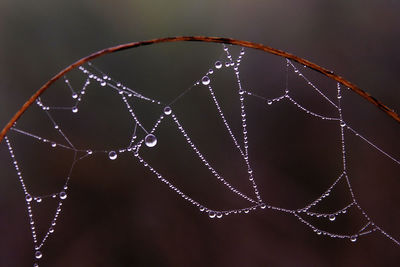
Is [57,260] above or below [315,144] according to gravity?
below

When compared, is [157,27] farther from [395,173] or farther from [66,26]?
[395,173]

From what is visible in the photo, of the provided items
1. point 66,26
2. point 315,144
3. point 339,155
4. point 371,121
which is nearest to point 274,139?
point 315,144

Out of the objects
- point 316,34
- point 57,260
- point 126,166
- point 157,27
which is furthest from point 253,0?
point 57,260

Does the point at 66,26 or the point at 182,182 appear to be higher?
the point at 66,26

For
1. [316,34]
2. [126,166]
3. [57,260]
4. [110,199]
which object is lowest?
[57,260]

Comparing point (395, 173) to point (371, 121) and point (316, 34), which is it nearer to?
point (371, 121)

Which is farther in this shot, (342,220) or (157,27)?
(157,27)
